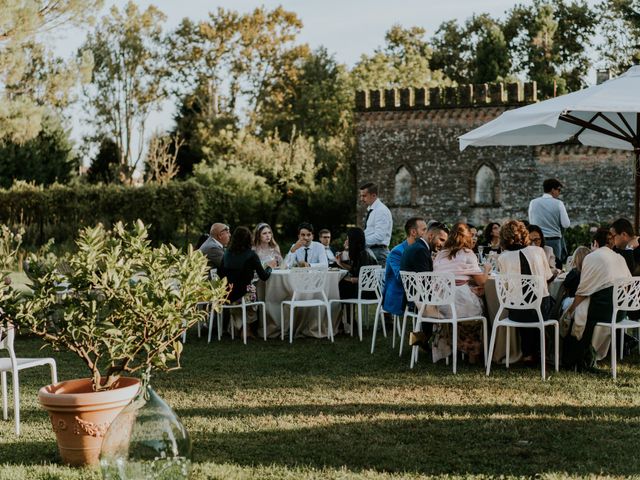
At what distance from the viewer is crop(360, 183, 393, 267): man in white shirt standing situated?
9984 millimetres

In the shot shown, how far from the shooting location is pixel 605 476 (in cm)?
A: 420

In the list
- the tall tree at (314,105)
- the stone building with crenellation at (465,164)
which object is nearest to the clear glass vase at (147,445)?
the stone building with crenellation at (465,164)

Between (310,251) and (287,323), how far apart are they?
1040 millimetres

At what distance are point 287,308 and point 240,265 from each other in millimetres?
978

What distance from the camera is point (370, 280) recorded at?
359 inches

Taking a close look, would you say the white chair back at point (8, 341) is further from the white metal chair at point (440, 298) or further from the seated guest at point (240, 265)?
the seated guest at point (240, 265)

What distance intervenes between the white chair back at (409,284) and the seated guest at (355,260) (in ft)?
6.22

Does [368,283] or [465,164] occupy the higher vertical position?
[465,164]

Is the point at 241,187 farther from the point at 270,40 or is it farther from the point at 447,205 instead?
the point at 270,40

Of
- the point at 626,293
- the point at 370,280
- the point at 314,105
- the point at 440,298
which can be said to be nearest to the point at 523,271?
the point at 440,298

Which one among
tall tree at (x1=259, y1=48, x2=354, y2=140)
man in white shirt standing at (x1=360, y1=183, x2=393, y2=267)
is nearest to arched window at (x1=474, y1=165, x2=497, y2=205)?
tall tree at (x1=259, y1=48, x2=354, y2=140)

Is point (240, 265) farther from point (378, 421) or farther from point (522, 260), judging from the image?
point (378, 421)

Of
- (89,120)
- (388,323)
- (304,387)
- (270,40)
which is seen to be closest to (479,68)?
(270,40)

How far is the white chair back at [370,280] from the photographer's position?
902 cm
